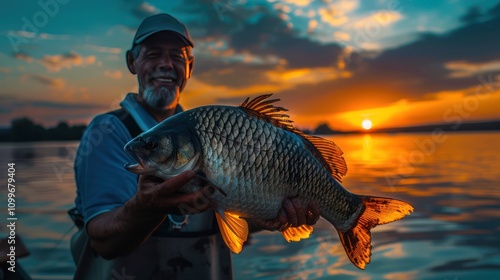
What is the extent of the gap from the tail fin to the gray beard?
155cm

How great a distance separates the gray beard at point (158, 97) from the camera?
3.35 meters

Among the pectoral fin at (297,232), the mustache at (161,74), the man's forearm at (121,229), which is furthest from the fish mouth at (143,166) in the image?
the mustache at (161,74)

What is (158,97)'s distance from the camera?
335 cm

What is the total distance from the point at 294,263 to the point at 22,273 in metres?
5.34

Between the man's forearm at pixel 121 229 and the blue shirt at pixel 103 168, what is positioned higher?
the blue shirt at pixel 103 168

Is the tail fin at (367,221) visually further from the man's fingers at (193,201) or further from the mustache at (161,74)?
the mustache at (161,74)

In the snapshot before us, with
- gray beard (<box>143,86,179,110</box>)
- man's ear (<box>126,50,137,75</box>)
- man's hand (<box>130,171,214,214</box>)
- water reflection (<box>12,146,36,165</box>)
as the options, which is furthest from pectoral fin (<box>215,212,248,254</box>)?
water reflection (<box>12,146,36,165</box>)

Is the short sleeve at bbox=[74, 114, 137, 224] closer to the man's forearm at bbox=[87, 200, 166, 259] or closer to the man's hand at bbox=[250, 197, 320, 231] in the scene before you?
the man's forearm at bbox=[87, 200, 166, 259]

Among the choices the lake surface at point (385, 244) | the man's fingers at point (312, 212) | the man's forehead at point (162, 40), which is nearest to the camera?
the man's fingers at point (312, 212)

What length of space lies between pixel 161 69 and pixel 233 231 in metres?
1.51

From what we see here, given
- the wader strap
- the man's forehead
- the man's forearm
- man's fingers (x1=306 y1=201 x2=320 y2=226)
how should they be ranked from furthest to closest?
1. the man's forehead
2. the wader strap
3. man's fingers (x1=306 y1=201 x2=320 y2=226)
4. the man's forearm

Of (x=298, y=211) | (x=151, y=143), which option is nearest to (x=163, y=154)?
(x=151, y=143)

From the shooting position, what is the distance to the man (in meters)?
2.44

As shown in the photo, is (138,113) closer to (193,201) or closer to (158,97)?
(158,97)
